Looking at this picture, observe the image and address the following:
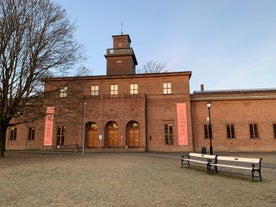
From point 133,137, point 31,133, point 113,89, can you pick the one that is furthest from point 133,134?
point 31,133

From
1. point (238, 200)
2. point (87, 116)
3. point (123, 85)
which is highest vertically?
point (123, 85)

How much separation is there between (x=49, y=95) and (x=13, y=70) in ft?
11.7

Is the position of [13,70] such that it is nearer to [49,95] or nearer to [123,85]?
[49,95]

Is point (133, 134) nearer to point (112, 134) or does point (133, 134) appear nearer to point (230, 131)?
point (112, 134)

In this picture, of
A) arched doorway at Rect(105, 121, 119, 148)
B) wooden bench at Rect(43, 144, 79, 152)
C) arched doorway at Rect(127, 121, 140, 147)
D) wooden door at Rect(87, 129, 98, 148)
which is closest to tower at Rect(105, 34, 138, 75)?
arched doorway at Rect(127, 121, 140, 147)

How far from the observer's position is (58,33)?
65.6 feet

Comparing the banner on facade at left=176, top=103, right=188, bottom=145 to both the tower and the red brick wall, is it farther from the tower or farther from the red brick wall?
the tower

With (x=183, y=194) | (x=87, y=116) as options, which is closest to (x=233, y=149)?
(x=87, y=116)

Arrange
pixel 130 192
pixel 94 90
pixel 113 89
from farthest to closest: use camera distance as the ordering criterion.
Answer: pixel 94 90, pixel 113 89, pixel 130 192

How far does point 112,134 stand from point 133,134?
3.06m

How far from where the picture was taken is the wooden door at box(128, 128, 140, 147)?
3369cm

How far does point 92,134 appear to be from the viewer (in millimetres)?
34688

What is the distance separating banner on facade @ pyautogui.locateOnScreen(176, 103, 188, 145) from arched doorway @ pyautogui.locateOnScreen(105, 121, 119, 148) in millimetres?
8878

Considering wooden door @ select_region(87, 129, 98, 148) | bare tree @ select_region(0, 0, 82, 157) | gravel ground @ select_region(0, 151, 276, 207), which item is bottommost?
gravel ground @ select_region(0, 151, 276, 207)
